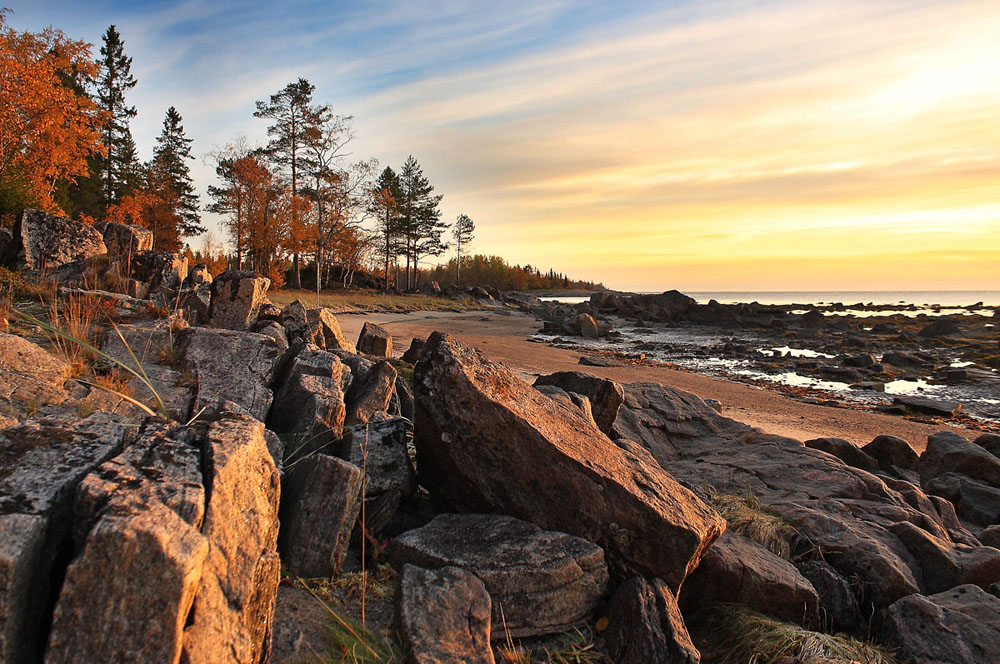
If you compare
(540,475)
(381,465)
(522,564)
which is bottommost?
(522,564)

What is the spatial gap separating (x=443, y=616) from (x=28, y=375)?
3770mm

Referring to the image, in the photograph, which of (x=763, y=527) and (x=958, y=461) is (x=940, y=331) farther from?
(x=763, y=527)

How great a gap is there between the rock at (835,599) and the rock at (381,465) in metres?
3.45

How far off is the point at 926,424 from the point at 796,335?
25.0m

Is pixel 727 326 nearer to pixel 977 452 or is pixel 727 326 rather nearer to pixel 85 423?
pixel 977 452

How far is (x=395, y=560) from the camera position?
3.68m

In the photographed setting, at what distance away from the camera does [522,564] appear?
135 inches

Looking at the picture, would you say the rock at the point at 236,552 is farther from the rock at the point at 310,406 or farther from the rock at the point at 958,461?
the rock at the point at 958,461

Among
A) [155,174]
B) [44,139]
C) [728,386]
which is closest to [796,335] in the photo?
[728,386]

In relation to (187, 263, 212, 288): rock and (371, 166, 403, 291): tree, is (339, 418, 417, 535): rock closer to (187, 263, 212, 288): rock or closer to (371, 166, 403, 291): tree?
(187, 263, 212, 288): rock

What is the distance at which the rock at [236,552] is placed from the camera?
7.14ft

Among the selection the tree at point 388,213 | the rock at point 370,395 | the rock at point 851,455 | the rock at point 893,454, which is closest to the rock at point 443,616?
the rock at point 370,395

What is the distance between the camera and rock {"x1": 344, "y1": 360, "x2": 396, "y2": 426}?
5070 mm

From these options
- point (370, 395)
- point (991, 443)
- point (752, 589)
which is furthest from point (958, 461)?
point (370, 395)
